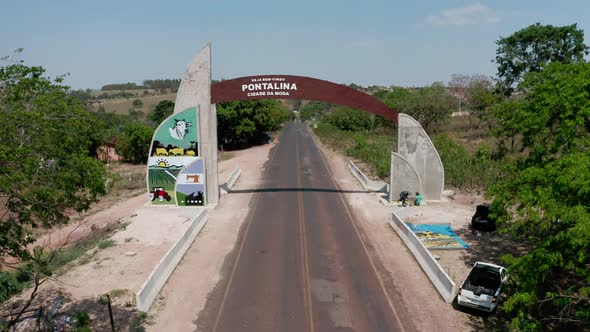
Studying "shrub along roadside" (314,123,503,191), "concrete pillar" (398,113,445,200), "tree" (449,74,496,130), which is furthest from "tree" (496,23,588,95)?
"concrete pillar" (398,113,445,200)

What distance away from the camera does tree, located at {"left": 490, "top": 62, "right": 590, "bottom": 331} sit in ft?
41.7

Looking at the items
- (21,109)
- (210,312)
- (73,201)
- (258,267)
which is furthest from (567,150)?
(21,109)

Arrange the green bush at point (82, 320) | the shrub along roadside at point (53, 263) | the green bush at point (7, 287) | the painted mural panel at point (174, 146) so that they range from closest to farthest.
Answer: the green bush at point (82, 320), the green bush at point (7, 287), the shrub along roadside at point (53, 263), the painted mural panel at point (174, 146)

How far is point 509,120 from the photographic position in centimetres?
2173

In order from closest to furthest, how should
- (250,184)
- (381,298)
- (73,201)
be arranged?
(73,201) < (381,298) < (250,184)

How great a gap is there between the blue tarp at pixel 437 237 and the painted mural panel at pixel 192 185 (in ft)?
45.7

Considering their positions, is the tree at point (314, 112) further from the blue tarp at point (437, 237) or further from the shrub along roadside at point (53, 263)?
the shrub along roadside at point (53, 263)

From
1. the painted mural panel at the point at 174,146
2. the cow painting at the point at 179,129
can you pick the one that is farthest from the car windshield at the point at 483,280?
the cow painting at the point at 179,129

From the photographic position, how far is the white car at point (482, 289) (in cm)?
1631

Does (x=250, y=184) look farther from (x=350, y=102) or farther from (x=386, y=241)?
(x=386, y=241)

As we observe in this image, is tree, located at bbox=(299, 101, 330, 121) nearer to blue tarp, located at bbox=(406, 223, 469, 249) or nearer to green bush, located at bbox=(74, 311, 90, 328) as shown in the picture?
blue tarp, located at bbox=(406, 223, 469, 249)

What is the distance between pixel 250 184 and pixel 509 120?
23.5 meters

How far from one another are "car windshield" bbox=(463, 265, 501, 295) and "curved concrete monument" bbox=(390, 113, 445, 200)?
13.1 metres

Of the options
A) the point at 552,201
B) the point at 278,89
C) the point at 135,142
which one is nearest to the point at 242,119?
the point at 135,142
